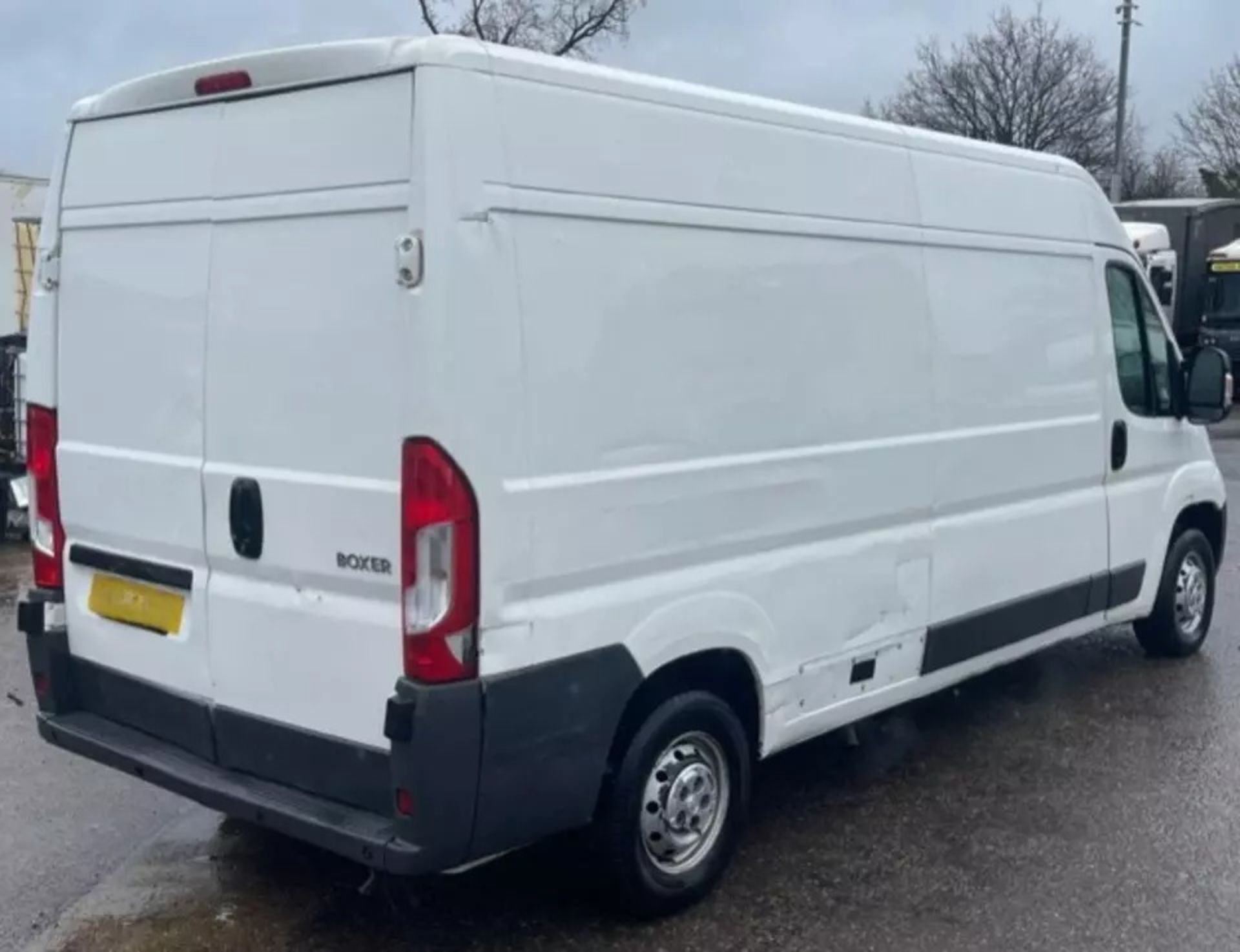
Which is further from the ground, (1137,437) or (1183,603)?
(1137,437)

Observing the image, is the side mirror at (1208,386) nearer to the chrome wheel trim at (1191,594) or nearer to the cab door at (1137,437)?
the cab door at (1137,437)

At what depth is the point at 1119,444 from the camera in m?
6.62

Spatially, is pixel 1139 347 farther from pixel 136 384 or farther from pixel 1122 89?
pixel 1122 89

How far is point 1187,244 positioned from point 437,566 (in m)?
27.1

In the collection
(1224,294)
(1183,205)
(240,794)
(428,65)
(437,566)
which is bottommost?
(240,794)

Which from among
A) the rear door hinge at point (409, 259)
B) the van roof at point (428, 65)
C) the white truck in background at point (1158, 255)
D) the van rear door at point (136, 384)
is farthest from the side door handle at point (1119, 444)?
the white truck in background at point (1158, 255)

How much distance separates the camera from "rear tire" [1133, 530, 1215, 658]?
7.32 metres

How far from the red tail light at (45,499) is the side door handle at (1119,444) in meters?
4.41

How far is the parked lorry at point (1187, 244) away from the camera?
91.4ft

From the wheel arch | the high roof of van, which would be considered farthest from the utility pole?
the wheel arch

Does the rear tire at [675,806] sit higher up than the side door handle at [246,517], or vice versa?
the side door handle at [246,517]

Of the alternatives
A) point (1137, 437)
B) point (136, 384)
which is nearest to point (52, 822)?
point (136, 384)

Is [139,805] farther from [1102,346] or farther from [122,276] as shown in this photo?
[1102,346]

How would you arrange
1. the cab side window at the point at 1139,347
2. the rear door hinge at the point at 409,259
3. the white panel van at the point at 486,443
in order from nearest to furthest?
the rear door hinge at the point at 409,259
the white panel van at the point at 486,443
the cab side window at the point at 1139,347
